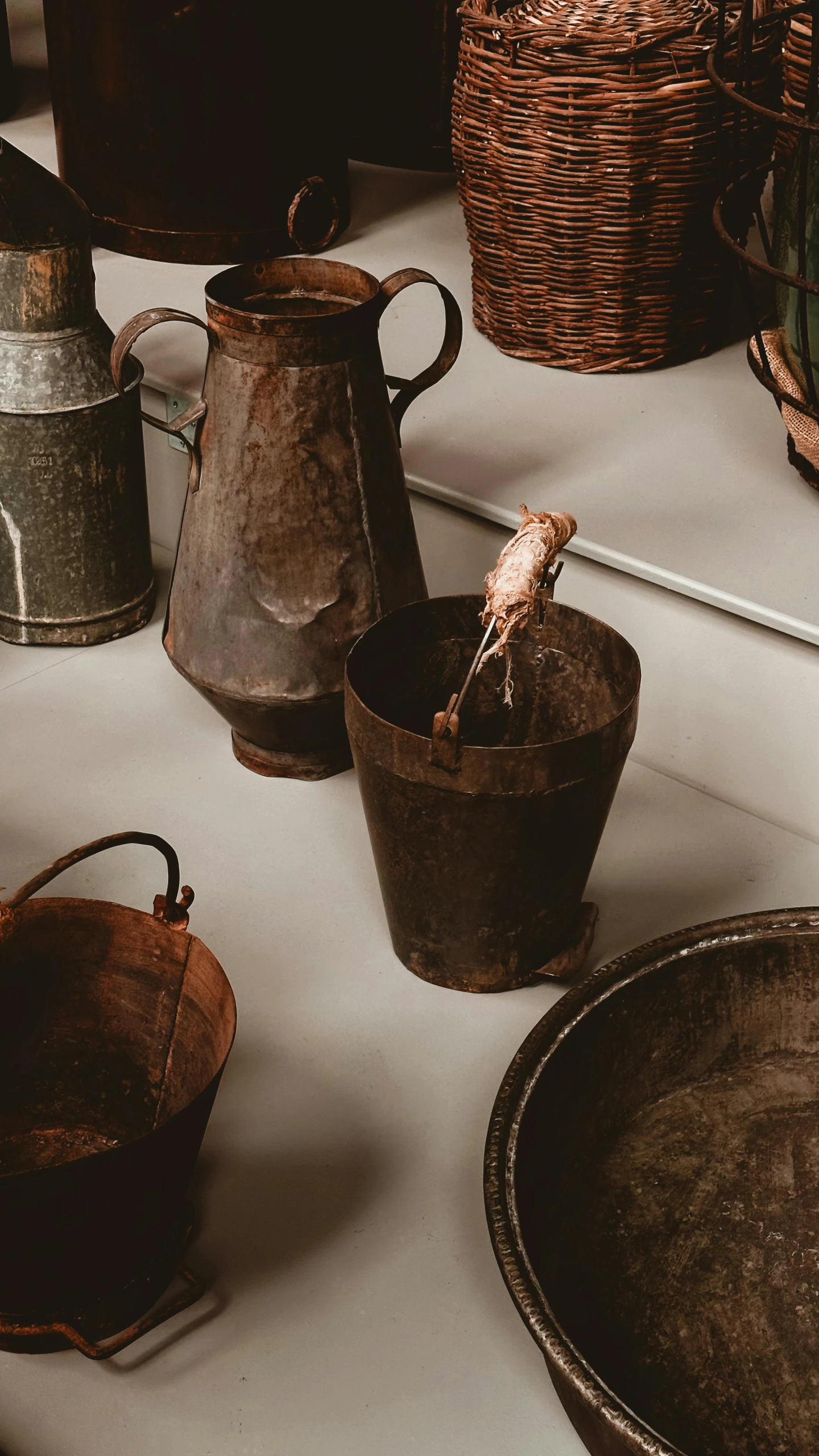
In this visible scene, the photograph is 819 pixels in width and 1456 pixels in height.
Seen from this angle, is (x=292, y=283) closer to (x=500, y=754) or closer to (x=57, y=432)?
(x=57, y=432)

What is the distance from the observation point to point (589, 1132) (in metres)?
0.92

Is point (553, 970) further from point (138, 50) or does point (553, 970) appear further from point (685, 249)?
point (138, 50)

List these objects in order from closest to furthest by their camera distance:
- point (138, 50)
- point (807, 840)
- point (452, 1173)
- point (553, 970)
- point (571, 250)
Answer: point (452, 1173) < point (553, 970) < point (807, 840) < point (571, 250) < point (138, 50)

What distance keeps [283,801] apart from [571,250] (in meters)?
0.61

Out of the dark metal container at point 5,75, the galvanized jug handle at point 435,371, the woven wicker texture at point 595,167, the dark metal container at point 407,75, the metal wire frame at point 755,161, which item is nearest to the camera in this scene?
the metal wire frame at point 755,161

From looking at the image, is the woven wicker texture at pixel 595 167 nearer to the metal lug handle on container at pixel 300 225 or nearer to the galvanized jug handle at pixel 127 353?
the metal lug handle on container at pixel 300 225

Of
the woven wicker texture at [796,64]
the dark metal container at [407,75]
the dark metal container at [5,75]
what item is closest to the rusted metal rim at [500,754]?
the woven wicker texture at [796,64]

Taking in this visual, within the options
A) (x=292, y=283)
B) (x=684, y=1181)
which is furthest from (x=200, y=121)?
(x=684, y=1181)

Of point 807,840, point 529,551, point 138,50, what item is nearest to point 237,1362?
point 529,551

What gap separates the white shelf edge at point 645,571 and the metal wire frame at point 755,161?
0.54 feet

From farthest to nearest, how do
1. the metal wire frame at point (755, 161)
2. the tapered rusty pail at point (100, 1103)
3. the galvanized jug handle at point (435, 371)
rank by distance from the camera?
the galvanized jug handle at point (435, 371) < the metal wire frame at point (755, 161) < the tapered rusty pail at point (100, 1103)

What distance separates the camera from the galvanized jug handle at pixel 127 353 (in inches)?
41.6

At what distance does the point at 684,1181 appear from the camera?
0.93 metres

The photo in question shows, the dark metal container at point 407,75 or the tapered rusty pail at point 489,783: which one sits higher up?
the dark metal container at point 407,75
